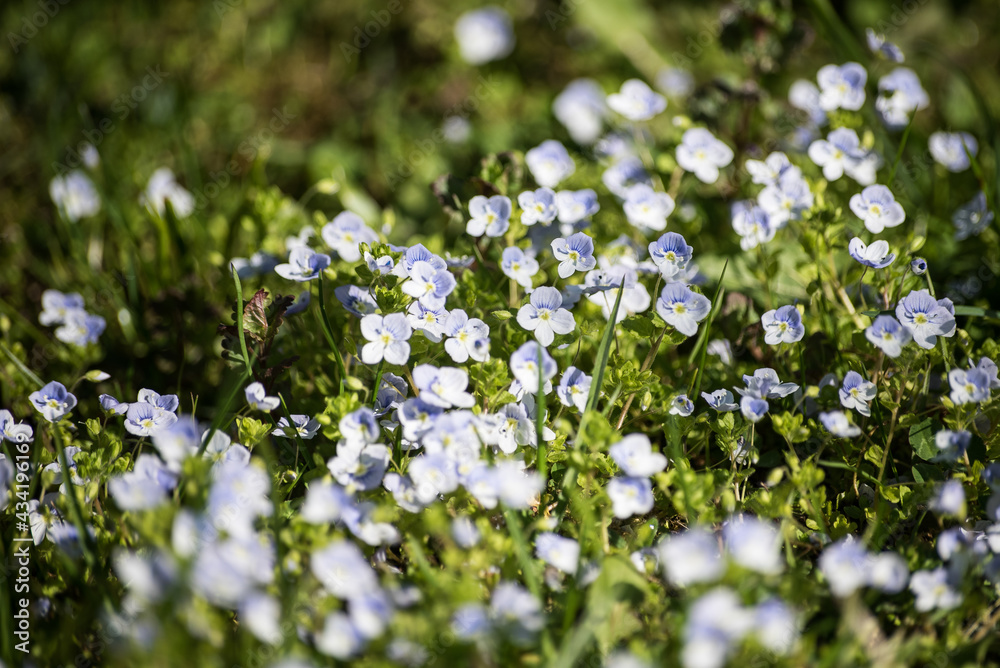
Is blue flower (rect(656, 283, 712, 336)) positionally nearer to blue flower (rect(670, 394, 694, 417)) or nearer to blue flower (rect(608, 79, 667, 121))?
blue flower (rect(670, 394, 694, 417))

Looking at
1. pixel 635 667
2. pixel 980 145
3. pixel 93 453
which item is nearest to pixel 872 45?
pixel 980 145

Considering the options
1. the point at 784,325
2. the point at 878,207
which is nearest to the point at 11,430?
the point at 784,325

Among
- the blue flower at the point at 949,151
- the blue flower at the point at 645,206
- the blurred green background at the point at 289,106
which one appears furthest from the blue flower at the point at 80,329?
the blue flower at the point at 949,151

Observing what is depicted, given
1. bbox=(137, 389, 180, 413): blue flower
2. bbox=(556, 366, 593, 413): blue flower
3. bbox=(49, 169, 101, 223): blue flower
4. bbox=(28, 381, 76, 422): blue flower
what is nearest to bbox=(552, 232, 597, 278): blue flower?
bbox=(556, 366, 593, 413): blue flower

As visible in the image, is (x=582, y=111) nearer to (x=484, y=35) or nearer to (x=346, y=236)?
(x=484, y=35)

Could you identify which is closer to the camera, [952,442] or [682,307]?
[952,442]

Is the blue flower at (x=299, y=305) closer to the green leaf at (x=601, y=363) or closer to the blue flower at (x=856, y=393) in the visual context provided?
the green leaf at (x=601, y=363)
